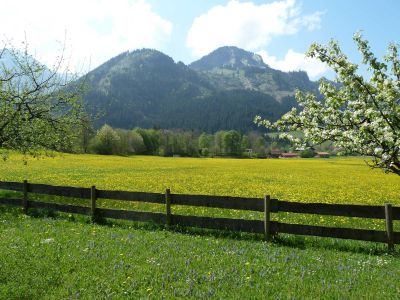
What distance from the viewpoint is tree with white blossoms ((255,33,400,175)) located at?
6.62 m

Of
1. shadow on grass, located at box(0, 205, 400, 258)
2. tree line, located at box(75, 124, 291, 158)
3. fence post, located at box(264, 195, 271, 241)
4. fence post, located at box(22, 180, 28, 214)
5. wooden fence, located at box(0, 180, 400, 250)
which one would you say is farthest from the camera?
tree line, located at box(75, 124, 291, 158)

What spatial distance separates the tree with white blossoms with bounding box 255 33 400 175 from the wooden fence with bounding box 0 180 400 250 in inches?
218

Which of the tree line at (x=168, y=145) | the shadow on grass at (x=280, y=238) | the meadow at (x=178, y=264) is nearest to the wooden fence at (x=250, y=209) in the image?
the shadow on grass at (x=280, y=238)

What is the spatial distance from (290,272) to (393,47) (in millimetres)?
5736

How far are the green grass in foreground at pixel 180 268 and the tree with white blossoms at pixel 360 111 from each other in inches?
127

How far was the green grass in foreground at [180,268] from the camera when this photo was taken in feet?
27.6

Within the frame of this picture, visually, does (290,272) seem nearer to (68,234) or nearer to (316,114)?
(316,114)

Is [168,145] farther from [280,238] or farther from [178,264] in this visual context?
[178,264]

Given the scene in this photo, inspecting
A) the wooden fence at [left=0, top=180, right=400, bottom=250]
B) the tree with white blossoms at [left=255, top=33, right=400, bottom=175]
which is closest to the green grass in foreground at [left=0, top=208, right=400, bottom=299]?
the wooden fence at [left=0, top=180, right=400, bottom=250]

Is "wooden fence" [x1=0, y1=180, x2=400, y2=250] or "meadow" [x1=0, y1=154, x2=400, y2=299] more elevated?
"wooden fence" [x1=0, y1=180, x2=400, y2=250]

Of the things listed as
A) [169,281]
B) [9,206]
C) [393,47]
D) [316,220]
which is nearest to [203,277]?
[169,281]

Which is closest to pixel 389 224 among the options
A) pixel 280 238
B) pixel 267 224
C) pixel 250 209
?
pixel 280 238

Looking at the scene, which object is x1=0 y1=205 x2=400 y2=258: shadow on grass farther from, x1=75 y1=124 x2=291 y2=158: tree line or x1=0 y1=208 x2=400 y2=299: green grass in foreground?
x1=75 y1=124 x2=291 y2=158: tree line

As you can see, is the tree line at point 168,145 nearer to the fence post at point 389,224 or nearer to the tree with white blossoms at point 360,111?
the fence post at point 389,224
